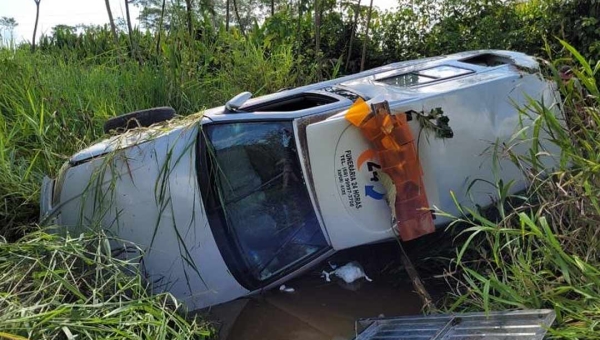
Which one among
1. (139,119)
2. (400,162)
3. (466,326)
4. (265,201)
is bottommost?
(466,326)

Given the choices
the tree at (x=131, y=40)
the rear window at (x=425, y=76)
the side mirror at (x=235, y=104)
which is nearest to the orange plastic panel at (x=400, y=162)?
the rear window at (x=425, y=76)

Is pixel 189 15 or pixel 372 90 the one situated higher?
pixel 189 15

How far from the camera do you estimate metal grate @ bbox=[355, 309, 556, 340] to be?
2199 millimetres

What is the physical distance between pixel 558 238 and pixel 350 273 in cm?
132

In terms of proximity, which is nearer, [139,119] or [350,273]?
[350,273]

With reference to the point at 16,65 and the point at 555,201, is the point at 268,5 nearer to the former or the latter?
the point at 16,65

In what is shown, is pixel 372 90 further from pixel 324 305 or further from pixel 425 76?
pixel 324 305

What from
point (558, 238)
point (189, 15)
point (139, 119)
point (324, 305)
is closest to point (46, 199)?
point (139, 119)

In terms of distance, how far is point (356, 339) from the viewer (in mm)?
2621

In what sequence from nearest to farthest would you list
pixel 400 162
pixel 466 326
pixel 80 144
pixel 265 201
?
pixel 466 326, pixel 400 162, pixel 265 201, pixel 80 144

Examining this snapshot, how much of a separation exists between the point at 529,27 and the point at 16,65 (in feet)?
19.1

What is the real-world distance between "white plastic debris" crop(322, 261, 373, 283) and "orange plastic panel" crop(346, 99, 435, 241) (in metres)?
0.52

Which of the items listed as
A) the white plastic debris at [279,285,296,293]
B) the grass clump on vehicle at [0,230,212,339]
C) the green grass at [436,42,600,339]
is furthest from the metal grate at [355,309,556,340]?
the grass clump on vehicle at [0,230,212,339]

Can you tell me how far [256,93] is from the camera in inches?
236
